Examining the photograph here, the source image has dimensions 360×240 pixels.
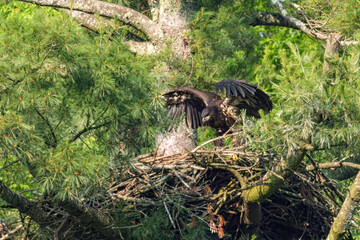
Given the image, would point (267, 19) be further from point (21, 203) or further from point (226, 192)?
point (21, 203)

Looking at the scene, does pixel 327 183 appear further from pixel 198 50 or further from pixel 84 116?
pixel 84 116

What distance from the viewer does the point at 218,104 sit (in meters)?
6.59

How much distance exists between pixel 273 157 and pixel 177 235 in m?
1.32

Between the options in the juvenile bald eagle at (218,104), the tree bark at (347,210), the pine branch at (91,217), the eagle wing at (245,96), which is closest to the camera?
the tree bark at (347,210)

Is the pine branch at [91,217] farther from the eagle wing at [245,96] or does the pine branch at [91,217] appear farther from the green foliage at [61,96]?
the eagle wing at [245,96]

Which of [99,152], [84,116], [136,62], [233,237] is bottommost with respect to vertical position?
[233,237]

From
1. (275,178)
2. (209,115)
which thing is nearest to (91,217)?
(275,178)

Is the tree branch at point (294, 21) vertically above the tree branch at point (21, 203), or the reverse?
the tree branch at point (294, 21)

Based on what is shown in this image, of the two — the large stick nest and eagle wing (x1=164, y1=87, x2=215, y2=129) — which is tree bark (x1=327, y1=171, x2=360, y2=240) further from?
eagle wing (x1=164, y1=87, x2=215, y2=129)

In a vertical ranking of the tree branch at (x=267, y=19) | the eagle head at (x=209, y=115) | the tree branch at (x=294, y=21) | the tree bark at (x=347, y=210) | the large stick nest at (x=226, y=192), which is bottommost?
the large stick nest at (x=226, y=192)

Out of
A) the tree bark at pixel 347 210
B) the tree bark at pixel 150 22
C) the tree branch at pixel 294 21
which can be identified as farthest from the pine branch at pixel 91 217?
the tree branch at pixel 294 21

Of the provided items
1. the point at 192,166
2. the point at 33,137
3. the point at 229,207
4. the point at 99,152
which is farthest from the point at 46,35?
the point at 229,207

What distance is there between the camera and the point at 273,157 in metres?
5.32

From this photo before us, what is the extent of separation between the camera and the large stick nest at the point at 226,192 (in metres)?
5.50
